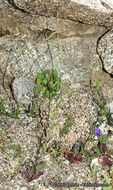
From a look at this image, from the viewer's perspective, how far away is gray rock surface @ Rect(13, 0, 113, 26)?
193 centimetres

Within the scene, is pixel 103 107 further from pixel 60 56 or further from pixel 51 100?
pixel 60 56

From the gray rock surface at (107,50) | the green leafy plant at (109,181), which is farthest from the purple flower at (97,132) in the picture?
the gray rock surface at (107,50)

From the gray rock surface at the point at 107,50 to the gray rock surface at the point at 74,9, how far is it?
167 millimetres

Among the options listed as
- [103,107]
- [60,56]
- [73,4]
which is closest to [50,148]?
[103,107]

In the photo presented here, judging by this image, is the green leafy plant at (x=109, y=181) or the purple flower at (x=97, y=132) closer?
the green leafy plant at (x=109, y=181)

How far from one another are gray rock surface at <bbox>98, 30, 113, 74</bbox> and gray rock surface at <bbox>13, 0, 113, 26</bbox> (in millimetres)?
167

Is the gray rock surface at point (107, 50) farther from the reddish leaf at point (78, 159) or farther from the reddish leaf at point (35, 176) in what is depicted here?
the reddish leaf at point (35, 176)

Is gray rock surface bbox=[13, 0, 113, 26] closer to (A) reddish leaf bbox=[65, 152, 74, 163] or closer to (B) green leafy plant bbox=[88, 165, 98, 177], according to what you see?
(A) reddish leaf bbox=[65, 152, 74, 163]

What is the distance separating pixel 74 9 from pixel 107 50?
22.3 inches

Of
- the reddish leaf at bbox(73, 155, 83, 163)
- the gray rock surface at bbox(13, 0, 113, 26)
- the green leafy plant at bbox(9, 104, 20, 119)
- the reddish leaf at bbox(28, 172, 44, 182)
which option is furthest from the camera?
the green leafy plant at bbox(9, 104, 20, 119)

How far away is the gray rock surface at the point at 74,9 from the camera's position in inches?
75.9

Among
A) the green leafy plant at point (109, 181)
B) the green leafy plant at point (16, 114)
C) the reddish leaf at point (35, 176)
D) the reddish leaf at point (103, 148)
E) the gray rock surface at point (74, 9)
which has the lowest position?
the green leafy plant at point (109, 181)

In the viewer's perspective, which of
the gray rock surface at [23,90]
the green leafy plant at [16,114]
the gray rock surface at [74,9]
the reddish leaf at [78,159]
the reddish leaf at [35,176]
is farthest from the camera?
the gray rock surface at [23,90]

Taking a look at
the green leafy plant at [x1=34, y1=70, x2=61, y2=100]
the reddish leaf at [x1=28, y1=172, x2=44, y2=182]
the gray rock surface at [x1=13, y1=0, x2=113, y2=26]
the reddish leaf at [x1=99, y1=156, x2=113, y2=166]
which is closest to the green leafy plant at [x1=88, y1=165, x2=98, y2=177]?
the reddish leaf at [x1=99, y1=156, x2=113, y2=166]
